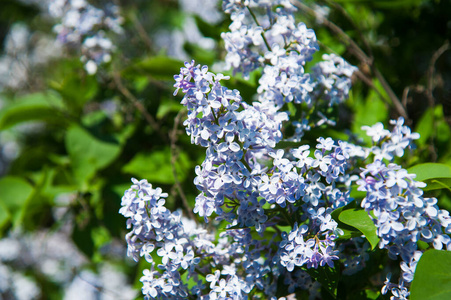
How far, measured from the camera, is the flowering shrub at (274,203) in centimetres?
67

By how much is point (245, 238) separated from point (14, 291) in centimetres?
175

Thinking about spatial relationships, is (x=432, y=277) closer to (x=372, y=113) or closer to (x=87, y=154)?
(x=372, y=113)

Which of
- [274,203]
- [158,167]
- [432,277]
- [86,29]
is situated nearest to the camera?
[432,277]

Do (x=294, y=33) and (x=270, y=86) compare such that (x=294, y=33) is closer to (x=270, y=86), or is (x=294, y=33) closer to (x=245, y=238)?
(x=270, y=86)

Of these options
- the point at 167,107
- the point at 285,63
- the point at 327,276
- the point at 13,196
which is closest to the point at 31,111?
the point at 13,196

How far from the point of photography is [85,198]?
4.75ft

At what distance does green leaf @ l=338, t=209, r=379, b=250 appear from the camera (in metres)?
0.67

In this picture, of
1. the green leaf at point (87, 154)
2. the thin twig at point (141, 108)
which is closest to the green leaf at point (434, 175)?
the thin twig at point (141, 108)

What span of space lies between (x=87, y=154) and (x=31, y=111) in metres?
0.32

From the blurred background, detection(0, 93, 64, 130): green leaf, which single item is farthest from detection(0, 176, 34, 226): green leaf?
detection(0, 93, 64, 130): green leaf

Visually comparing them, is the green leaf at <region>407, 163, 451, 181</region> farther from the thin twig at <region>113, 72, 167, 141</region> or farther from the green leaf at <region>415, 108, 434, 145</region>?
the thin twig at <region>113, 72, 167, 141</region>

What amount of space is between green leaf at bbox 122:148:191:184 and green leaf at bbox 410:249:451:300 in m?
0.76

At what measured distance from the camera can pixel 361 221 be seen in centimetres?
70

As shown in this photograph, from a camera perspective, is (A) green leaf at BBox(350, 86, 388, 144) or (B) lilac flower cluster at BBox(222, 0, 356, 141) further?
(A) green leaf at BBox(350, 86, 388, 144)
